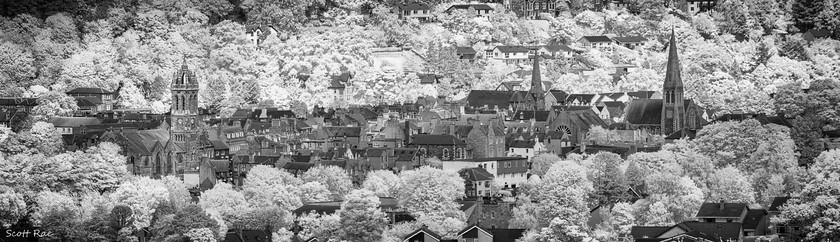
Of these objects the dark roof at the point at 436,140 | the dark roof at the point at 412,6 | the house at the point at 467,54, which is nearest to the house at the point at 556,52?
the house at the point at 467,54

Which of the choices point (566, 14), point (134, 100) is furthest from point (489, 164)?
point (566, 14)

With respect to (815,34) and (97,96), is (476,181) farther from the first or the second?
(815,34)

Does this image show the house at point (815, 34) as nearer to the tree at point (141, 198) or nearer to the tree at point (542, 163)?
the tree at point (542, 163)

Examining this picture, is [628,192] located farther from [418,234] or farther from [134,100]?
[134,100]

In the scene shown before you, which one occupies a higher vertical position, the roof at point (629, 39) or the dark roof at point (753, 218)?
the roof at point (629, 39)

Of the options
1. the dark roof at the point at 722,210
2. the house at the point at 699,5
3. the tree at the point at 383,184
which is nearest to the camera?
the dark roof at the point at 722,210

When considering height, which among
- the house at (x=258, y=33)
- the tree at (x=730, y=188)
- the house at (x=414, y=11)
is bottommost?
the tree at (x=730, y=188)

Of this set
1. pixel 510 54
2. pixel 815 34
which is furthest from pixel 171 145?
pixel 815 34
